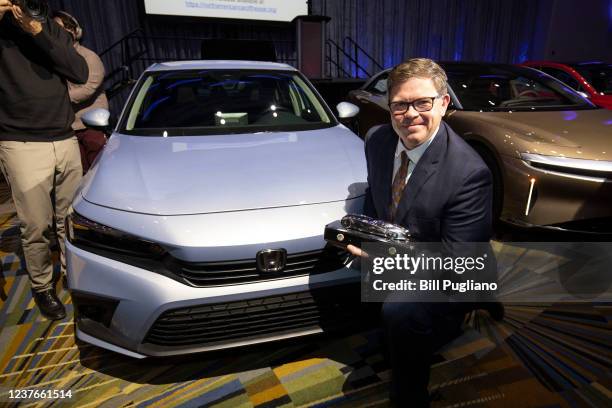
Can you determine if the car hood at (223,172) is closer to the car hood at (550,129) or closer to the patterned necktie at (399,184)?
the patterned necktie at (399,184)

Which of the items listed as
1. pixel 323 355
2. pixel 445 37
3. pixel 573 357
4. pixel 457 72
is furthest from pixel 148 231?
pixel 445 37

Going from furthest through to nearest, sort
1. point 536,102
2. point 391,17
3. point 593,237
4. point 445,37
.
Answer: point 445,37 < point 391,17 < point 536,102 < point 593,237

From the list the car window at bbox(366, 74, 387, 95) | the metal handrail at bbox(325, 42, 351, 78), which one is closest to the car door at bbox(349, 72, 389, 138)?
the car window at bbox(366, 74, 387, 95)

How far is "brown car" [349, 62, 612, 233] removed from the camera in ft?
7.70

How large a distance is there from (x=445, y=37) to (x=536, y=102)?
32.5 feet

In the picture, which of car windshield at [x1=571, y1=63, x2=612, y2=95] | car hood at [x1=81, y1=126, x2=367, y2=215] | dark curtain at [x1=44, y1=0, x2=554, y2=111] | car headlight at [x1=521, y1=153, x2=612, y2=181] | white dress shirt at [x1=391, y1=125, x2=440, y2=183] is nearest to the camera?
white dress shirt at [x1=391, y1=125, x2=440, y2=183]

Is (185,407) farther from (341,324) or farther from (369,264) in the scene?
(369,264)

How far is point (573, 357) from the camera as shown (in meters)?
1.69

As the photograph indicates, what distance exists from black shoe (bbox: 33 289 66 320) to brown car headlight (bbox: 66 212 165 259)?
755 millimetres

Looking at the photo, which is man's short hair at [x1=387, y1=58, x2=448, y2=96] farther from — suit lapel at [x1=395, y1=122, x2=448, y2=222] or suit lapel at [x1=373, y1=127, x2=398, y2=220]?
suit lapel at [x1=373, y1=127, x2=398, y2=220]

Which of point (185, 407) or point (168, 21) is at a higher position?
point (168, 21)

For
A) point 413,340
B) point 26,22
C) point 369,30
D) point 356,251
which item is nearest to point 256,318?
point 356,251

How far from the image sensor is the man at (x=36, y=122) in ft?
5.74

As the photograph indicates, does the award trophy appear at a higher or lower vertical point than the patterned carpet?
higher
